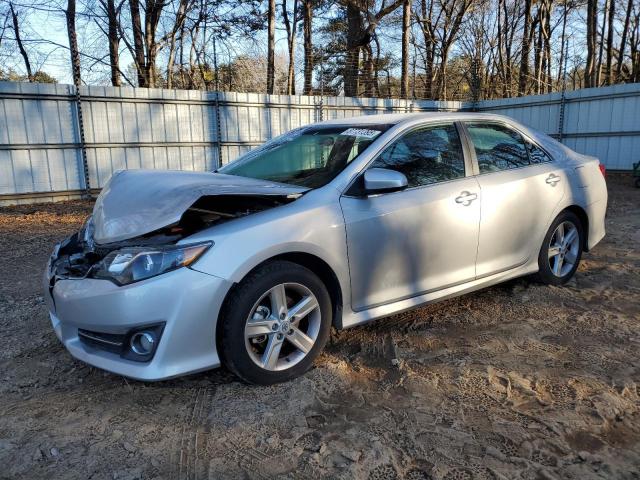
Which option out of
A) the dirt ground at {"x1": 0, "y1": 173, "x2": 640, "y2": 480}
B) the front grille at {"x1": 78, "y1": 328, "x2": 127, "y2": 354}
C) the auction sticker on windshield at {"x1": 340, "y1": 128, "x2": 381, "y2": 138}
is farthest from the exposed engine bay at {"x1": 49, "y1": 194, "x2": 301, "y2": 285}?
the auction sticker on windshield at {"x1": 340, "y1": 128, "x2": 381, "y2": 138}

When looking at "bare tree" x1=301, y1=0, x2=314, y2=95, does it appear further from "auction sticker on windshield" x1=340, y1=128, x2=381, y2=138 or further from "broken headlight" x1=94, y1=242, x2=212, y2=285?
"broken headlight" x1=94, y1=242, x2=212, y2=285

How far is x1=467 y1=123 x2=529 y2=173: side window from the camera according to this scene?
388 centimetres

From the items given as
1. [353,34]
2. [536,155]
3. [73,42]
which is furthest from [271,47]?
[536,155]

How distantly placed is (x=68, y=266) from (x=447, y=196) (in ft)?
8.14

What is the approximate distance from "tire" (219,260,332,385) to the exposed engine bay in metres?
0.38

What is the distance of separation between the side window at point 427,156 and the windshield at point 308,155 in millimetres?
170

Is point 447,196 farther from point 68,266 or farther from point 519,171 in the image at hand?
point 68,266

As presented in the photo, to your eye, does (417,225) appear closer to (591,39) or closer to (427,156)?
(427,156)

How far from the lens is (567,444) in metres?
2.26

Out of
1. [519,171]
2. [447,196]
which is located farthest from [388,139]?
[519,171]

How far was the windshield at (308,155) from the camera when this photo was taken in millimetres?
3354

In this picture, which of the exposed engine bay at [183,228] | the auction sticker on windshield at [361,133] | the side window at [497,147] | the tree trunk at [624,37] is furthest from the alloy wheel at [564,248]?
the tree trunk at [624,37]

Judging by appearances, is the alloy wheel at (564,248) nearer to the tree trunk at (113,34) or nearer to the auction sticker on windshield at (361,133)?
the auction sticker on windshield at (361,133)

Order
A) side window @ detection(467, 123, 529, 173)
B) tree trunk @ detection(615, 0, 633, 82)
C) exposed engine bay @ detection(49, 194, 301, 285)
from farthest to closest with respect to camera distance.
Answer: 1. tree trunk @ detection(615, 0, 633, 82)
2. side window @ detection(467, 123, 529, 173)
3. exposed engine bay @ detection(49, 194, 301, 285)
